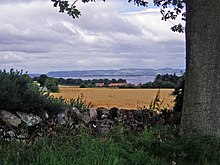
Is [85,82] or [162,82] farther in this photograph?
[85,82]

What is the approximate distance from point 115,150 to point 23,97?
195 cm

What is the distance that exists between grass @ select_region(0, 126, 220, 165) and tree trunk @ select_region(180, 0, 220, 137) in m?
0.35

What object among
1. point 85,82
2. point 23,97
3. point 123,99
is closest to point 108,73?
point 85,82

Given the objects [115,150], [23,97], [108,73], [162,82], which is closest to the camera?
[115,150]

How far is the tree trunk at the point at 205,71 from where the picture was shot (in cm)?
655

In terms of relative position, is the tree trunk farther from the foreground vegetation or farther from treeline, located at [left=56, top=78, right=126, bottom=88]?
treeline, located at [left=56, top=78, right=126, bottom=88]

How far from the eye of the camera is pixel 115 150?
5492 mm

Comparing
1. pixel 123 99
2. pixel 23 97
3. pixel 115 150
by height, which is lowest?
pixel 115 150

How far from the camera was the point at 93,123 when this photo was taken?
744 centimetres

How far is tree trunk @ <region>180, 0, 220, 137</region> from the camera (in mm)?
6555

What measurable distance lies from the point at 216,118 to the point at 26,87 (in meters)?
2.89

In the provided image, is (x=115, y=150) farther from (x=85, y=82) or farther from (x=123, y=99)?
(x=85, y=82)

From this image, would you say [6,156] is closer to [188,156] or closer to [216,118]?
[188,156]

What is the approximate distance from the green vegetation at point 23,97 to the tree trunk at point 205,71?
2.09 metres
